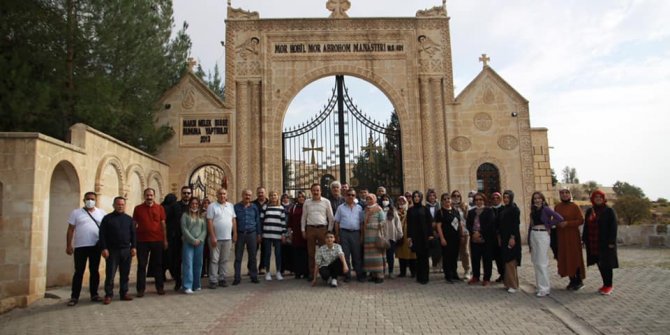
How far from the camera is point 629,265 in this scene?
382 inches

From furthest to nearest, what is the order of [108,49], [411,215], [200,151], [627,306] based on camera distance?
[200,151], [108,49], [411,215], [627,306]

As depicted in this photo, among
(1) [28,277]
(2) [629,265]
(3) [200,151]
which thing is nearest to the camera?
(1) [28,277]

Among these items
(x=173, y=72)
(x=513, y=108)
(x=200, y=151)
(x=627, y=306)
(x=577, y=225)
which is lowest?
(x=627, y=306)

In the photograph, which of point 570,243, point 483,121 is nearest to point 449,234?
point 570,243

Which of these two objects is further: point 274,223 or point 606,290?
point 274,223

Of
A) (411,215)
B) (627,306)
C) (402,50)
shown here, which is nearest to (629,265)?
(627,306)

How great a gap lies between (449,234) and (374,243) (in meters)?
1.38

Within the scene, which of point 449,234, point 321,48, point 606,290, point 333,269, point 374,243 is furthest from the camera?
point 321,48

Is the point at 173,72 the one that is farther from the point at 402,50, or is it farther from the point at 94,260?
the point at 94,260

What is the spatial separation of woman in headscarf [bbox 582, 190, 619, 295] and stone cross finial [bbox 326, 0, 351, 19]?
10.3 m

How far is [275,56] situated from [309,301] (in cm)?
1020

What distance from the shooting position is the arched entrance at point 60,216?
8781 mm

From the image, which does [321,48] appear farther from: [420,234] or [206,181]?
[420,234]

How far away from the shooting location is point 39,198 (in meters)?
7.44
